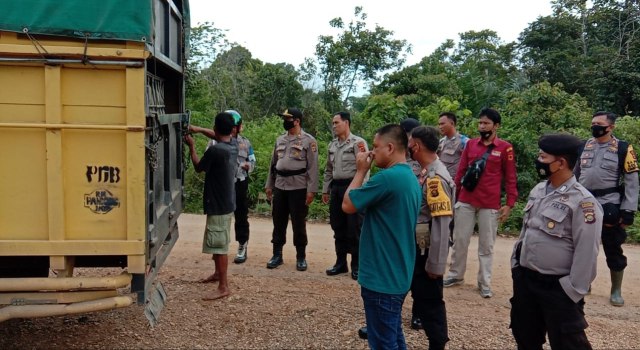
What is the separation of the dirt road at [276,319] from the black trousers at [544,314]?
942mm

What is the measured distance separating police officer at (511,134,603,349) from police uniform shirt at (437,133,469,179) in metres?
2.54

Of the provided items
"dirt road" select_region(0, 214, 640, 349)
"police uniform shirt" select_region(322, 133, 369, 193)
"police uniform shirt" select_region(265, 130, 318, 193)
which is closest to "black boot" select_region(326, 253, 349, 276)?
"dirt road" select_region(0, 214, 640, 349)

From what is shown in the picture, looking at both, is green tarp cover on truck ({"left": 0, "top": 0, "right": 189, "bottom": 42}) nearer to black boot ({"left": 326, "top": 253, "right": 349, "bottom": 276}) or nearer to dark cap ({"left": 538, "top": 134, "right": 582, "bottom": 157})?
dark cap ({"left": 538, "top": 134, "right": 582, "bottom": 157})

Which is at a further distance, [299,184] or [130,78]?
[299,184]

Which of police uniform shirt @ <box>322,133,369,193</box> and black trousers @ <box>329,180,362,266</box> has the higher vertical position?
police uniform shirt @ <box>322,133,369,193</box>

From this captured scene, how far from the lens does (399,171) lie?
2986 mm

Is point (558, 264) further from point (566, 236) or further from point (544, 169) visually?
point (544, 169)

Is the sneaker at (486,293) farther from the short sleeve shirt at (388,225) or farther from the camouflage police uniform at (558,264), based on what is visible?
the short sleeve shirt at (388,225)

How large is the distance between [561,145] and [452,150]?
2783mm

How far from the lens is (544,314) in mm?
3010

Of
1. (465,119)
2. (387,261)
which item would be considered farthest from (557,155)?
(465,119)

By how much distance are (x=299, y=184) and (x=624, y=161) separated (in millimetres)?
3169

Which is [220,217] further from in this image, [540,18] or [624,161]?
[540,18]

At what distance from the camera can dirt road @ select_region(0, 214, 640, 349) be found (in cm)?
399
